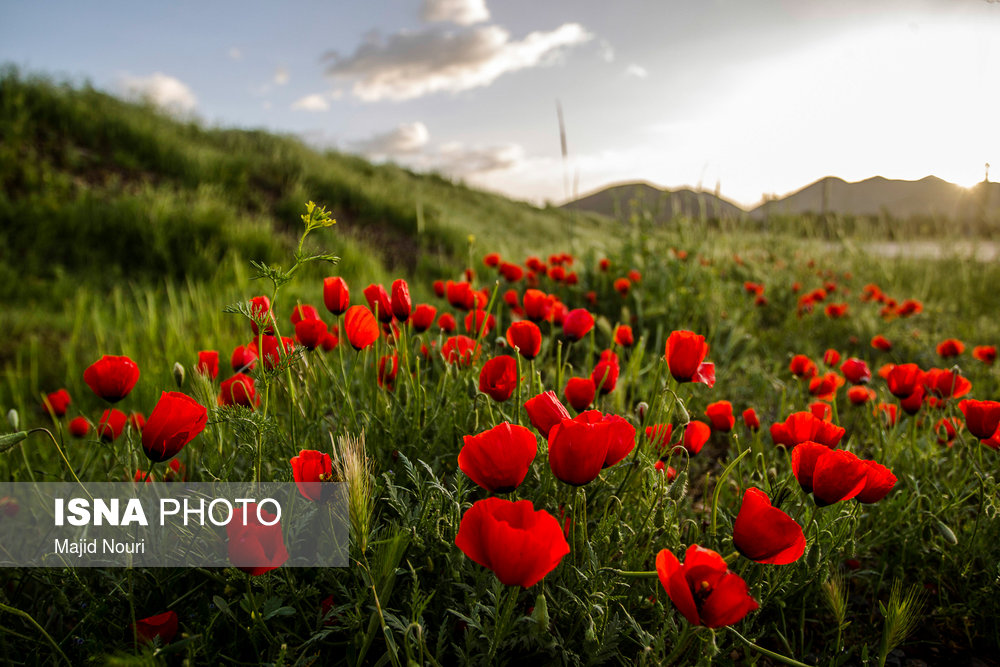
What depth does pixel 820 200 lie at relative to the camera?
24.6 ft

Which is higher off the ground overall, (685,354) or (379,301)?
(379,301)

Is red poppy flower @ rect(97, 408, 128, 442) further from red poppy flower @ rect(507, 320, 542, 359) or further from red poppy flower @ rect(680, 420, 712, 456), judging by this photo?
red poppy flower @ rect(680, 420, 712, 456)

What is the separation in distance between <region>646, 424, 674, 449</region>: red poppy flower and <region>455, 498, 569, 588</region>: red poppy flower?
27.4 inches

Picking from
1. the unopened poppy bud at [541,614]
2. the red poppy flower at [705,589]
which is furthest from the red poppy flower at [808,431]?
the unopened poppy bud at [541,614]

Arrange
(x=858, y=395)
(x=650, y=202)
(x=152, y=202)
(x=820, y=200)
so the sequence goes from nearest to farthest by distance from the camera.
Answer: (x=858, y=395)
(x=650, y=202)
(x=152, y=202)
(x=820, y=200)

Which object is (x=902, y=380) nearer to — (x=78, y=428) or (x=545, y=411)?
(x=545, y=411)

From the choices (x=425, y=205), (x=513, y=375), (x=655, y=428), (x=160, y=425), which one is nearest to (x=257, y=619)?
(x=160, y=425)

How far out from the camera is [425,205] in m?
9.94

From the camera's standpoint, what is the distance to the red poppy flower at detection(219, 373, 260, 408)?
1443 mm

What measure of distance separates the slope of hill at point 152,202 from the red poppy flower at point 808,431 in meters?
1.70

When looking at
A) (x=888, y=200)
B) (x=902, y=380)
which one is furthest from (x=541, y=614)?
(x=888, y=200)

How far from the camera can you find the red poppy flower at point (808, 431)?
4.01 ft

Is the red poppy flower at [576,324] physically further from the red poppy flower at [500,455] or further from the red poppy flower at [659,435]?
the red poppy flower at [500,455]

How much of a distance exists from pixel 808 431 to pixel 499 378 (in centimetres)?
75
